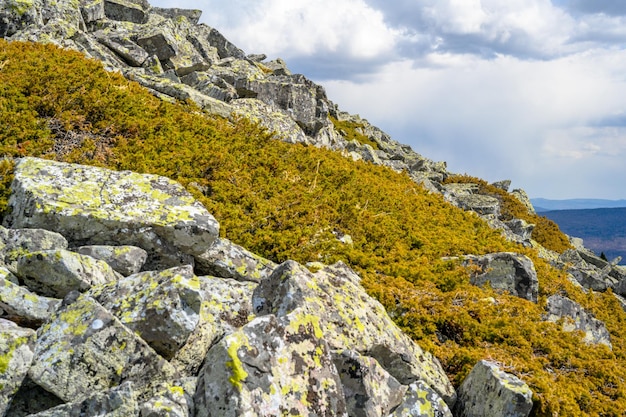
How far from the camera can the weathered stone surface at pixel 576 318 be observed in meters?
14.2

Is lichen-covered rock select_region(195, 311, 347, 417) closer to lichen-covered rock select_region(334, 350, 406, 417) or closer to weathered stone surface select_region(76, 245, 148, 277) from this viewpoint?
lichen-covered rock select_region(334, 350, 406, 417)

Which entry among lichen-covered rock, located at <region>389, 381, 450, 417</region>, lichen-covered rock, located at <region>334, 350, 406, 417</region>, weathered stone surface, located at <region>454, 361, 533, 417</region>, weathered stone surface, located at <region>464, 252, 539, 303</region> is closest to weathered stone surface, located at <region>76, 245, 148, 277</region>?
lichen-covered rock, located at <region>334, 350, 406, 417</region>

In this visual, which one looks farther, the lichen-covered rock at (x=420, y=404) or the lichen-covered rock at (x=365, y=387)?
the lichen-covered rock at (x=420, y=404)

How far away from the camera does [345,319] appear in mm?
7926

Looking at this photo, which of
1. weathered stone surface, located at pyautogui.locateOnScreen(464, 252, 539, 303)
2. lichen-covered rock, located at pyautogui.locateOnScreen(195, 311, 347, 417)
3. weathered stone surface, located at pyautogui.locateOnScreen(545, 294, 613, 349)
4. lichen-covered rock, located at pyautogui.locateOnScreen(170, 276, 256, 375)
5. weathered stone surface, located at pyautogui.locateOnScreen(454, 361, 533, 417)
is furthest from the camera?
weathered stone surface, located at pyautogui.locateOnScreen(464, 252, 539, 303)

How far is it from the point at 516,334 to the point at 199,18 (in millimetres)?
54052

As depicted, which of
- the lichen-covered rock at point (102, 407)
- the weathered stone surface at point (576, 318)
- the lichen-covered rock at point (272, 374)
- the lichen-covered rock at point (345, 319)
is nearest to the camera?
the lichen-covered rock at point (102, 407)

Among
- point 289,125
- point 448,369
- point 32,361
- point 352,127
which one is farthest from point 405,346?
point 352,127

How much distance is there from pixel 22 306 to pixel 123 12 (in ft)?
131

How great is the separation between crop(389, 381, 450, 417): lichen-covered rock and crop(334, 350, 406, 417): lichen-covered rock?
0.45 ft

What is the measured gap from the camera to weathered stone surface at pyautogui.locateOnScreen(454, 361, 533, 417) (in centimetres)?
761

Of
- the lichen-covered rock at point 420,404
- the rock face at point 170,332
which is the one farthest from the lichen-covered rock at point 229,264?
the lichen-covered rock at point 420,404

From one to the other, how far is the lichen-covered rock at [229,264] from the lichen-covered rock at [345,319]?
1.59 meters

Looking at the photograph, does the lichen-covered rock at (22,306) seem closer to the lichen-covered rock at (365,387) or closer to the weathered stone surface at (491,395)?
the lichen-covered rock at (365,387)
